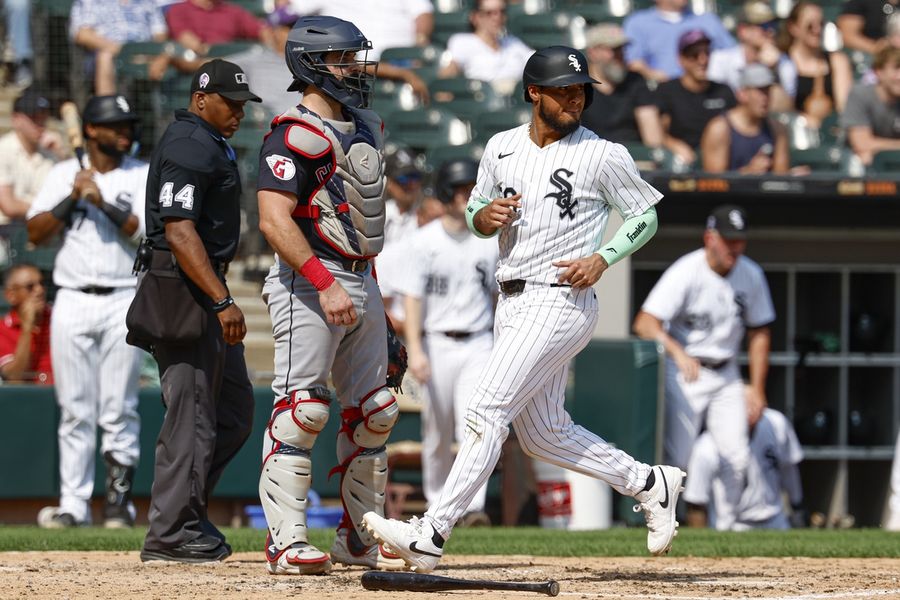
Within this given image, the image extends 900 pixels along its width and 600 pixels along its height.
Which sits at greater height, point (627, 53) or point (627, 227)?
point (627, 53)

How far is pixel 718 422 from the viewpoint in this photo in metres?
8.73

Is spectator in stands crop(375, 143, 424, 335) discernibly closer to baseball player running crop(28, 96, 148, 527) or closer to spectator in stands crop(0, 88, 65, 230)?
baseball player running crop(28, 96, 148, 527)

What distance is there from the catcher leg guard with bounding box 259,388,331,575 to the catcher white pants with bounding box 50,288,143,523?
2512 millimetres

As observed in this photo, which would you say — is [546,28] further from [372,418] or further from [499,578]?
[499,578]

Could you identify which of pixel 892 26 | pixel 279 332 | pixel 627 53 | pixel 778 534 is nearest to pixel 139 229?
pixel 279 332

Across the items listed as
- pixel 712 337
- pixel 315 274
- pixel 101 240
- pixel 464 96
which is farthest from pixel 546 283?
pixel 464 96

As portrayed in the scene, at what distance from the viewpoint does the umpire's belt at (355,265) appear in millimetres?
4934

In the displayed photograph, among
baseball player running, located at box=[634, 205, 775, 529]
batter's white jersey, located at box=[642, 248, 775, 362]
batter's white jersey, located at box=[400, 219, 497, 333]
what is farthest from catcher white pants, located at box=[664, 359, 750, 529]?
batter's white jersey, located at box=[400, 219, 497, 333]

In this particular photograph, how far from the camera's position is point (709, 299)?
8.70 metres

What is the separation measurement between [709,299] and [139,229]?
3.36m

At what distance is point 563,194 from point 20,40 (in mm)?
7844

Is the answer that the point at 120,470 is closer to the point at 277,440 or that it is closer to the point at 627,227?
the point at 277,440

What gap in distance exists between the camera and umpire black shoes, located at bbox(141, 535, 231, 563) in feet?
17.3

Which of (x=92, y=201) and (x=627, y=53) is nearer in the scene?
(x=92, y=201)
